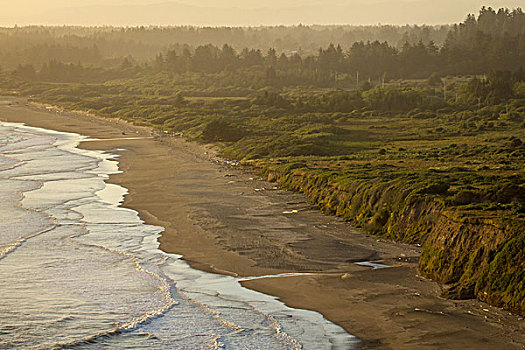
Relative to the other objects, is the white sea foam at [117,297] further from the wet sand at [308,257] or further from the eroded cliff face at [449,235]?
the eroded cliff face at [449,235]

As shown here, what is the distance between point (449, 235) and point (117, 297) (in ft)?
34.7

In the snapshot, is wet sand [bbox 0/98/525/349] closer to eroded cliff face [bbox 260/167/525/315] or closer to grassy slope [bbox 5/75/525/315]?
eroded cliff face [bbox 260/167/525/315]

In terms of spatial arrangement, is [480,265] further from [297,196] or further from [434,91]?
[434,91]

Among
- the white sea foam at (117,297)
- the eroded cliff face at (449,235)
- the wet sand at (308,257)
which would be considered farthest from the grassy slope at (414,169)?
the white sea foam at (117,297)

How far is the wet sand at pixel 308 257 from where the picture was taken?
1816 centimetres

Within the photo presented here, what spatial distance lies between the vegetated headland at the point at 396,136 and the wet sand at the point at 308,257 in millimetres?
1084

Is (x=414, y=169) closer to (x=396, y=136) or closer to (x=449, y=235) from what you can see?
(x=449, y=235)

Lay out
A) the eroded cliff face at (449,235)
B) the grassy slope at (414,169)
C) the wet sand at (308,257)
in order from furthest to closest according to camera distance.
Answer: the grassy slope at (414,169)
the eroded cliff face at (449,235)
the wet sand at (308,257)

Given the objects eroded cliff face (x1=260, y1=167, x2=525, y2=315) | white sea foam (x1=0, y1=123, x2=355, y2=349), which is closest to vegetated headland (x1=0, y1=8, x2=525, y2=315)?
eroded cliff face (x1=260, y1=167, x2=525, y2=315)

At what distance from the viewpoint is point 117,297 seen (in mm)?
22062

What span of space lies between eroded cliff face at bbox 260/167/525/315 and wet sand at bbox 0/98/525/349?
1.81 feet

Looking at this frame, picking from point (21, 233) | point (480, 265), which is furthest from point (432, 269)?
point (21, 233)

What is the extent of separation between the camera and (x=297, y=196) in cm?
4122

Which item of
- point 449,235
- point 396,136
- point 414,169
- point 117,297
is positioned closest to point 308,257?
point 449,235
